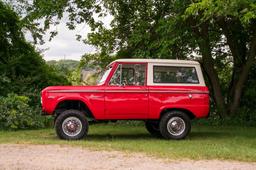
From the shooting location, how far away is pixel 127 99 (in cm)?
1421

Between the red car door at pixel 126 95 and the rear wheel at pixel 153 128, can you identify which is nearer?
the red car door at pixel 126 95

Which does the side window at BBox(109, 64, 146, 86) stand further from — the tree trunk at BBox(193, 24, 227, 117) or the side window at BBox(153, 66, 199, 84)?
the tree trunk at BBox(193, 24, 227, 117)

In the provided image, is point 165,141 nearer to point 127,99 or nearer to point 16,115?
point 127,99

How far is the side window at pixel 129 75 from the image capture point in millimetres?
14266

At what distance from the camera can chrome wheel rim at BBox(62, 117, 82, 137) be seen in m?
13.9

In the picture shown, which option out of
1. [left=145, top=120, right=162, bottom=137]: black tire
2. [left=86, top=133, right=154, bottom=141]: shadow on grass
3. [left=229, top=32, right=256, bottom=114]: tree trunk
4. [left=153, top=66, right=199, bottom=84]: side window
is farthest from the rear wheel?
[left=229, top=32, right=256, bottom=114]: tree trunk

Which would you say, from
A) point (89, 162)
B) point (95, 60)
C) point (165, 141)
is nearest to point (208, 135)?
point (165, 141)

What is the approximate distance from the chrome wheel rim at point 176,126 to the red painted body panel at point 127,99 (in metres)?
0.34

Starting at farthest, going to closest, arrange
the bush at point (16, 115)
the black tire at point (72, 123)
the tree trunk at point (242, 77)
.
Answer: the tree trunk at point (242, 77) → the bush at point (16, 115) → the black tire at point (72, 123)

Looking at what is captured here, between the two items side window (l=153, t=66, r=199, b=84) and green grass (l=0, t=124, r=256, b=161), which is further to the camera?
side window (l=153, t=66, r=199, b=84)

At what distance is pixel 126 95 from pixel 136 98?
275mm

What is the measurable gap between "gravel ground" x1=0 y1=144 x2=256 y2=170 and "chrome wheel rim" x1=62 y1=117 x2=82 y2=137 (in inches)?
86.8

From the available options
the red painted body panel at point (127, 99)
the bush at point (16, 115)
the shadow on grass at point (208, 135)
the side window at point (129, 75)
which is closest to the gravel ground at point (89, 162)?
the red painted body panel at point (127, 99)

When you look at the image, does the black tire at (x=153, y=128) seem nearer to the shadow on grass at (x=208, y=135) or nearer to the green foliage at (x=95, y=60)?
the shadow on grass at (x=208, y=135)
